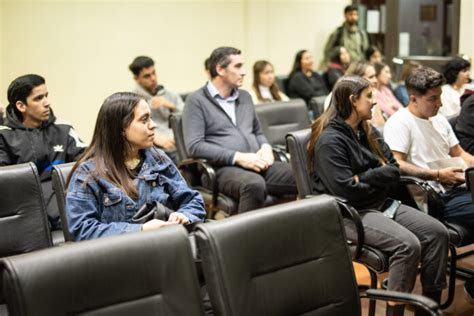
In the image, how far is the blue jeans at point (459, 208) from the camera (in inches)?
133

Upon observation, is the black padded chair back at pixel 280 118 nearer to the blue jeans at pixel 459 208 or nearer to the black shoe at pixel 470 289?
the blue jeans at pixel 459 208

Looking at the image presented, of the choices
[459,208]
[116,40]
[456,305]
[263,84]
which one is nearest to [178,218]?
[459,208]

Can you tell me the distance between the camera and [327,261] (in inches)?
84.4

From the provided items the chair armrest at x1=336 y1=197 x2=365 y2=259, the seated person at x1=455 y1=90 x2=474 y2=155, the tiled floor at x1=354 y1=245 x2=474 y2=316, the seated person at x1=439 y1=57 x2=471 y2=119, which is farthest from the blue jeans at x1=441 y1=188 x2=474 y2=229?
the seated person at x1=439 y1=57 x2=471 y2=119

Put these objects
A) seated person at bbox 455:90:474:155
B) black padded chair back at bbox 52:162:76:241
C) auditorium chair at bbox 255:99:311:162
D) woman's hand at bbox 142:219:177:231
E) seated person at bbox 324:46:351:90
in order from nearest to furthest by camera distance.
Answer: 1. woman's hand at bbox 142:219:177:231
2. black padded chair back at bbox 52:162:76:241
3. seated person at bbox 455:90:474:155
4. auditorium chair at bbox 255:99:311:162
5. seated person at bbox 324:46:351:90

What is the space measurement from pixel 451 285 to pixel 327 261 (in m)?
1.54

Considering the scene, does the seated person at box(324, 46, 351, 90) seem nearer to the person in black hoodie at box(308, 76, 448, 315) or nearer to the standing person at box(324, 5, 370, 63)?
the standing person at box(324, 5, 370, 63)

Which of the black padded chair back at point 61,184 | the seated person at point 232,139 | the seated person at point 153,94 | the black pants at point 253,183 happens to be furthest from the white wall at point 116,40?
the black padded chair back at point 61,184

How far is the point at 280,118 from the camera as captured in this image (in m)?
4.89

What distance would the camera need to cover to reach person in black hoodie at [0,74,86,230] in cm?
349

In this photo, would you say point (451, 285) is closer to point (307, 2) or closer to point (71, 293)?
point (71, 293)

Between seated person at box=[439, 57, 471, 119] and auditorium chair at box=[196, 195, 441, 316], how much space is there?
360 cm

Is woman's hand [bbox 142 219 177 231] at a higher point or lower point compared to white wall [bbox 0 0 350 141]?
lower

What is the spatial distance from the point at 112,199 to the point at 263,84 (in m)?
3.88
